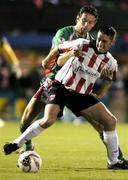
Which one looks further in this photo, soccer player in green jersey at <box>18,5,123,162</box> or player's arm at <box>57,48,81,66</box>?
soccer player in green jersey at <box>18,5,123,162</box>

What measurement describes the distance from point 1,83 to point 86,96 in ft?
40.4

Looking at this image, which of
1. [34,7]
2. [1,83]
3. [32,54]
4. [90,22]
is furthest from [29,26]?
[90,22]

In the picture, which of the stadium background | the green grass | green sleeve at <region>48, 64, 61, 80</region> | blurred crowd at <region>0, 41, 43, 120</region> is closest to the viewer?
the green grass

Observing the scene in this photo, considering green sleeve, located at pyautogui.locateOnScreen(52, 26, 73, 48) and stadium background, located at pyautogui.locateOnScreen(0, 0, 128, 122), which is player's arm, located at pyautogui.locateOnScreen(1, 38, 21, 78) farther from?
green sleeve, located at pyautogui.locateOnScreen(52, 26, 73, 48)

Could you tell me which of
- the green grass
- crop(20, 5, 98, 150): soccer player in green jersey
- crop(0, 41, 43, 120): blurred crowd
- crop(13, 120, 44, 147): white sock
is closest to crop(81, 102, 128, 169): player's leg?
the green grass

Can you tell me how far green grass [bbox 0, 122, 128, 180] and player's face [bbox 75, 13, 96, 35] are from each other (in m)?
1.75

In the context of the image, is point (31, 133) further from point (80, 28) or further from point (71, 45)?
point (80, 28)

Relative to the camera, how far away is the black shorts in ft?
30.1

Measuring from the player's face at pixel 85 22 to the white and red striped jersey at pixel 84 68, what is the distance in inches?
23.3

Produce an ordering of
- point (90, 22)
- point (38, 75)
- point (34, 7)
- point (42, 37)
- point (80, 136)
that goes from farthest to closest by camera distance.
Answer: point (42, 37), point (38, 75), point (34, 7), point (80, 136), point (90, 22)

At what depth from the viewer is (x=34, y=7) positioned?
1945 cm

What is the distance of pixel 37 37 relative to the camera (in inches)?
926

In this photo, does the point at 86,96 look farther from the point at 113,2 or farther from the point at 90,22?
the point at 113,2

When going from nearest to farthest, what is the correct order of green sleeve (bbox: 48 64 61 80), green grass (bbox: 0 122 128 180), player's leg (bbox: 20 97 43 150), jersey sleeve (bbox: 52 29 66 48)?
green grass (bbox: 0 122 128 180)
jersey sleeve (bbox: 52 29 66 48)
green sleeve (bbox: 48 64 61 80)
player's leg (bbox: 20 97 43 150)
